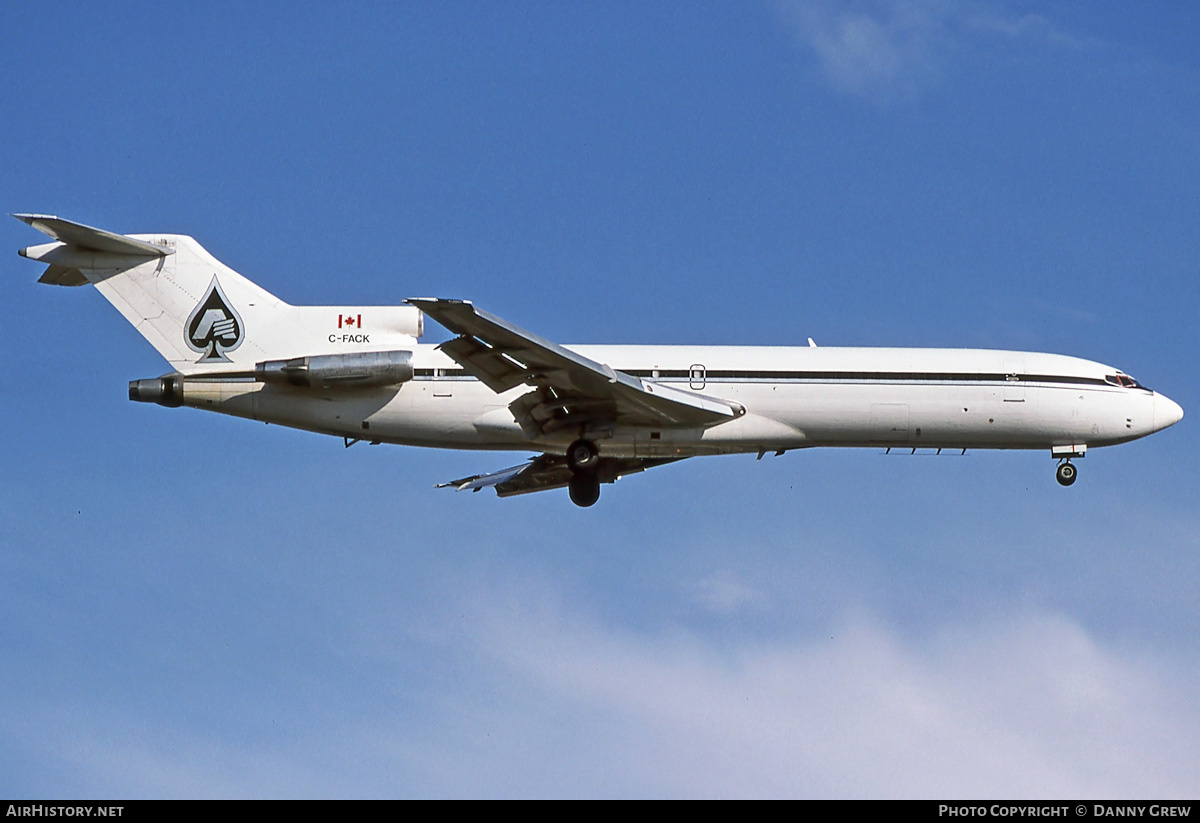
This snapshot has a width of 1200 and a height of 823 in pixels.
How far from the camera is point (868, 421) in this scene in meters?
29.4

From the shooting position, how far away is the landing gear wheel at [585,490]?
3045 cm

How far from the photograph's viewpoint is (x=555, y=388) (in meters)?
27.8

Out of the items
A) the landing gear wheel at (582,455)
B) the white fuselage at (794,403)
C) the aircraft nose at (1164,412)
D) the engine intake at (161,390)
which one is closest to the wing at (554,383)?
the white fuselage at (794,403)

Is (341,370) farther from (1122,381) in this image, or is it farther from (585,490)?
(1122,381)

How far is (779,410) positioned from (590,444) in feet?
13.5

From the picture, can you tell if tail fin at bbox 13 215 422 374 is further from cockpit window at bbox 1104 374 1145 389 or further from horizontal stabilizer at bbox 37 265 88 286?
cockpit window at bbox 1104 374 1145 389

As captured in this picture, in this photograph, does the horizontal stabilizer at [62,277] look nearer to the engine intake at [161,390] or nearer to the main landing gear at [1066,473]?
the engine intake at [161,390]

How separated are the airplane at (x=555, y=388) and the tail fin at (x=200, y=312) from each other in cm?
3

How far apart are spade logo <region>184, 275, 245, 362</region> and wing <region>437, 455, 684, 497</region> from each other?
21.6 ft

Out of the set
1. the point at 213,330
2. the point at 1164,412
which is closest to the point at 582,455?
the point at 213,330

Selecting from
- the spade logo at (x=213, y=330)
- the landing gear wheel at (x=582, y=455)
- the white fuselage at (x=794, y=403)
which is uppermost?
the spade logo at (x=213, y=330)
